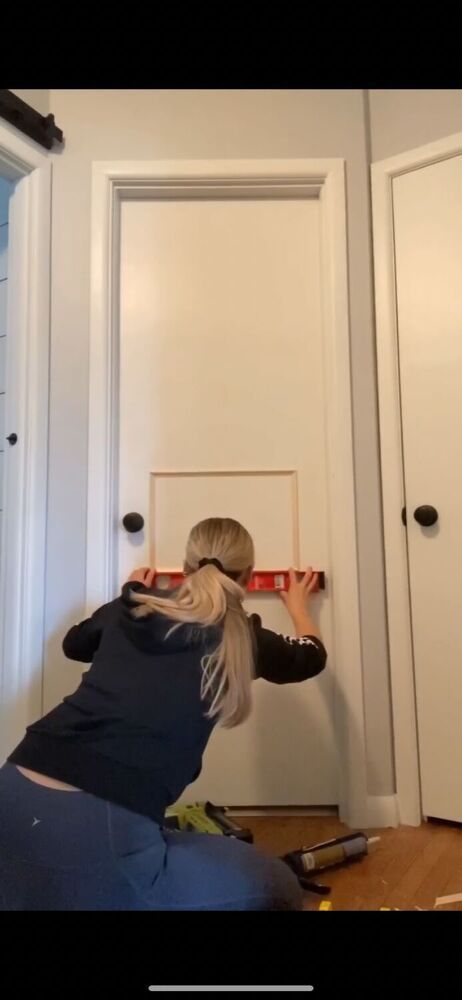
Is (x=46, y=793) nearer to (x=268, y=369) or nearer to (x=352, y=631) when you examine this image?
(x=352, y=631)

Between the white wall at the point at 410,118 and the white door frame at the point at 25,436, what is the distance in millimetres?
1014

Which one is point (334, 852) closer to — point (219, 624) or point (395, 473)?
point (219, 624)

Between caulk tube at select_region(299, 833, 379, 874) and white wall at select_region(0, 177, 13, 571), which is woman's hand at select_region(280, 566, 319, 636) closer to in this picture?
caulk tube at select_region(299, 833, 379, 874)

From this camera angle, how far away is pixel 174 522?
6.04 ft

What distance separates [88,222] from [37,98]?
39 centimetres

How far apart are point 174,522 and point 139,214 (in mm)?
967

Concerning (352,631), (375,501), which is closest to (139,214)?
(375,501)

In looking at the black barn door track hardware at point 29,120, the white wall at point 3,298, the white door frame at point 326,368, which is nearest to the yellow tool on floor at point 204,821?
the white door frame at point 326,368

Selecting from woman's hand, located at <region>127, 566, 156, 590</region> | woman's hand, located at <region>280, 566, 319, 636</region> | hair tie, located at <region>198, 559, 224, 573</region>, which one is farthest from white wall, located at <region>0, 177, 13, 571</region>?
hair tie, located at <region>198, 559, 224, 573</region>

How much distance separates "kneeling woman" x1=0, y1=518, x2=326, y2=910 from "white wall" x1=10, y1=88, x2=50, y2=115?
5.05 feet

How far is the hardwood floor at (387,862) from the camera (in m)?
1.34

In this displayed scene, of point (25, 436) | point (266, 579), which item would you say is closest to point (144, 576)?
point (266, 579)

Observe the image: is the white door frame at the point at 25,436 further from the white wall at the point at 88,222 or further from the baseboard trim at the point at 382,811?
the baseboard trim at the point at 382,811

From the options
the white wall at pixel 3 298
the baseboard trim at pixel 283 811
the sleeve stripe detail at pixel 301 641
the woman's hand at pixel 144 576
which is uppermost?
the white wall at pixel 3 298
